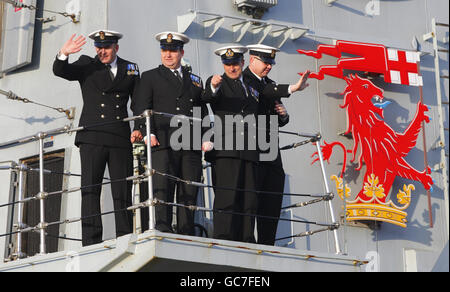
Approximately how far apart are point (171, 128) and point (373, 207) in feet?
12.7

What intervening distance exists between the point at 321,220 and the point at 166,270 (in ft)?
13.0

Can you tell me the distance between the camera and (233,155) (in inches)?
448

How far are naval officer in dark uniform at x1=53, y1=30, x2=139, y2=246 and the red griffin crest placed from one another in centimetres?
357

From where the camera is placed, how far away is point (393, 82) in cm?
1511

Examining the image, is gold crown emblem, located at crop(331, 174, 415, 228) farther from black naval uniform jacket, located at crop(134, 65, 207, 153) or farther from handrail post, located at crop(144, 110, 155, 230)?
handrail post, located at crop(144, 110, 155, 230)

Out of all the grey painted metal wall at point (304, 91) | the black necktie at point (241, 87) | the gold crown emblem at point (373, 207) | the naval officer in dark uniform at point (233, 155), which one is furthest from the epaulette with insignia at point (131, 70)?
the gold crown emblem at point (373, 207)

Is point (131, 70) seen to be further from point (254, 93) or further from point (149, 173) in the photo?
point (149, 173)

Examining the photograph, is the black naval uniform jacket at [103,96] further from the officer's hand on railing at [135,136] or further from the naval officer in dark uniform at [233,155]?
the naval officer in dark uniform at [233,155]

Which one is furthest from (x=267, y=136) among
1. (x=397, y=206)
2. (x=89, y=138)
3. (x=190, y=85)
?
(x=397, y=206)

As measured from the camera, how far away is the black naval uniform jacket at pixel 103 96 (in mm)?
11570

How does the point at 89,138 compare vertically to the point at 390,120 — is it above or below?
below

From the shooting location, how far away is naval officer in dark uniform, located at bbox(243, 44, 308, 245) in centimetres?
1184

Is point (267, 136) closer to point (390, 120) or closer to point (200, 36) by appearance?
point (200, 36)

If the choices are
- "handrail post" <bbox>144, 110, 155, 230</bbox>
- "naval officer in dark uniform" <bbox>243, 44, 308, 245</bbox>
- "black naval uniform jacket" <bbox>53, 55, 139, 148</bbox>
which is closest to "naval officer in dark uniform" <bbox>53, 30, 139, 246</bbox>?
"black naval uniform jacket" <bbox>53, 55, 139, 148</bbox>
